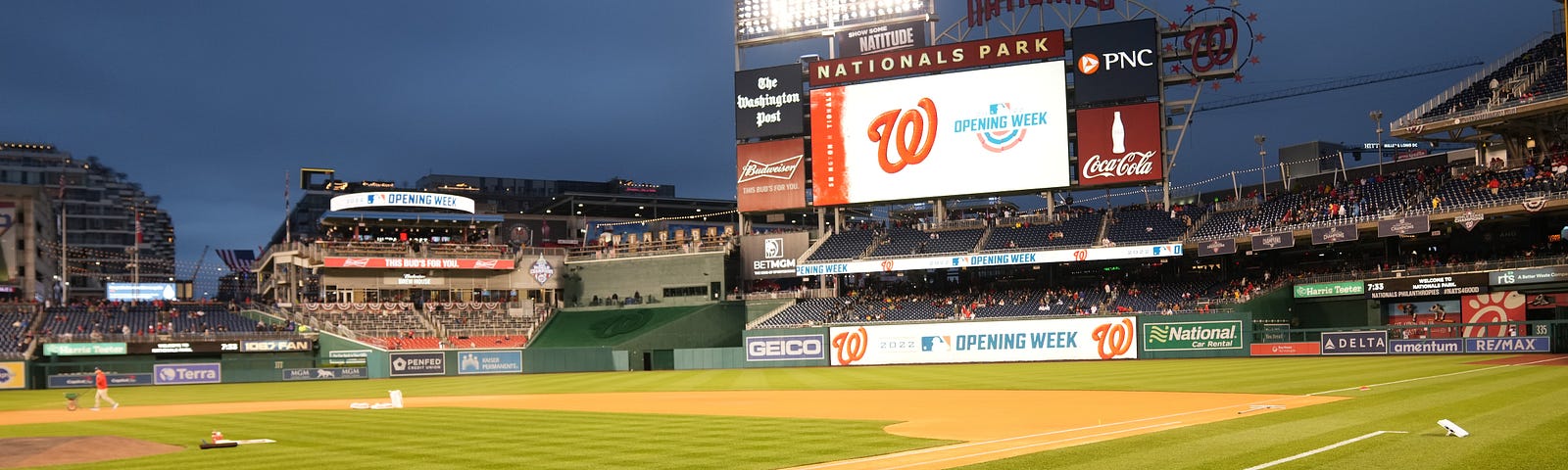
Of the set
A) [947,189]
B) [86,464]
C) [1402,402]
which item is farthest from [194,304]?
[1402,402]

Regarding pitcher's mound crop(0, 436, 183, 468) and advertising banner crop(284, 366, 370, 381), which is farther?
advertising banner crop(284, 366, 370, 381)

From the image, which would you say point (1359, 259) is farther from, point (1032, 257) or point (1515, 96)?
point (1032, 257)

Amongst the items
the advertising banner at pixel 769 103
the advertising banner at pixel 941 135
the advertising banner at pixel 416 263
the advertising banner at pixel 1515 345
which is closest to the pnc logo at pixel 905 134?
the advertising banner at pixel 941 135

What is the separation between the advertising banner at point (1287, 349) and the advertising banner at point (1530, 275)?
23.3ft

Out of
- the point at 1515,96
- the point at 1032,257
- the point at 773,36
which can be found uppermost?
the point at 773,36

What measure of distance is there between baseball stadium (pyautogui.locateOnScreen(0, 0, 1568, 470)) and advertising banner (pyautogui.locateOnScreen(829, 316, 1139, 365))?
0.43 ft

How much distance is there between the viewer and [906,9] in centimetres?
6394

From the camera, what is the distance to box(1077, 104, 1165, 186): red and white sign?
5794cm

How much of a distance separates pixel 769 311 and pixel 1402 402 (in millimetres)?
48831

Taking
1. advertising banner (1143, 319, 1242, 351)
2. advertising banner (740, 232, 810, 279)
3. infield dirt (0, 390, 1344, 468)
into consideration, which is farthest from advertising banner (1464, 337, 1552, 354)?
advertising banner (740, 232, 810, 279)

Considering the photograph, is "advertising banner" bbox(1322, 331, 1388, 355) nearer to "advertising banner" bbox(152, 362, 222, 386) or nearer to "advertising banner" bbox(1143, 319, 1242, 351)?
"advertising banner" bbox(1143, 319, 1242, 351)

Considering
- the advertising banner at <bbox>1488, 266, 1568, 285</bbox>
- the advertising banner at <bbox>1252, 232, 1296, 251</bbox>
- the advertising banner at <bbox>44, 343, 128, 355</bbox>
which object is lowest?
the advertising banner at <bbox>44, 343, 128, 355</bbox>

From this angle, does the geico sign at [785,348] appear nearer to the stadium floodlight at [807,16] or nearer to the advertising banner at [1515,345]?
the stadium floodlight at [807,16]

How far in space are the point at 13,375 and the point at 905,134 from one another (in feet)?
143
